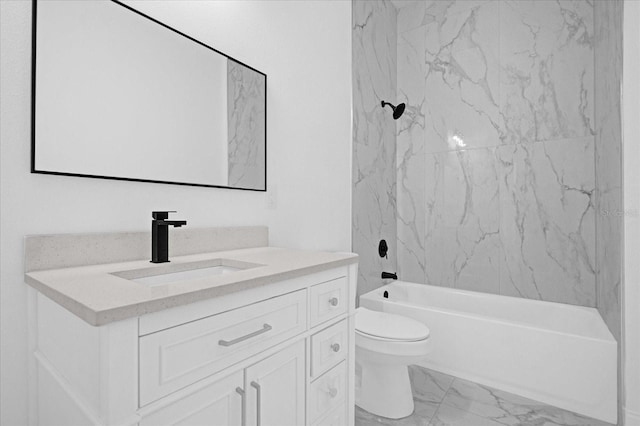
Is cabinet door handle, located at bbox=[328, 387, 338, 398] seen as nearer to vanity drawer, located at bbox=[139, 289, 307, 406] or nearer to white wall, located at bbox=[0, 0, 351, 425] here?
vanity drawer, located at bbox=[139, 289, 307, 406]

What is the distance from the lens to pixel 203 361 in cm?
82

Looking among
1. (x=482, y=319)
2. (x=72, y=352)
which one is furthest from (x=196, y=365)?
(x=482, y=319)

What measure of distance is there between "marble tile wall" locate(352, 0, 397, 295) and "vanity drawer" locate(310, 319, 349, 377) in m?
1.29

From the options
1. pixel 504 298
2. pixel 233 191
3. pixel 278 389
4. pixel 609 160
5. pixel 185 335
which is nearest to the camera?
pixel 185 335

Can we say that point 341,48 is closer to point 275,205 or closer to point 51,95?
point 275,205

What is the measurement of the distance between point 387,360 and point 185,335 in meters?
1.24

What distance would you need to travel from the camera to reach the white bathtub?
182 centimetres

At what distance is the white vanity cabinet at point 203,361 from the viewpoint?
68 centimetres

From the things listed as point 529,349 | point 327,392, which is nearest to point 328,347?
point 327,392

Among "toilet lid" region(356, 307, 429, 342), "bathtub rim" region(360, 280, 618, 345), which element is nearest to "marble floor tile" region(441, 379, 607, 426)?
"bathtub rim" region(360, 280, 618, 345)

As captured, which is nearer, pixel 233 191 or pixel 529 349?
pixel 233 191

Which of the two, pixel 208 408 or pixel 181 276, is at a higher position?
pixel 181 276

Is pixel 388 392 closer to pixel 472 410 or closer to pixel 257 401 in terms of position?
pixel 472 410

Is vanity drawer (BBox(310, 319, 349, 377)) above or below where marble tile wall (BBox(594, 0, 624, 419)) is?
below
